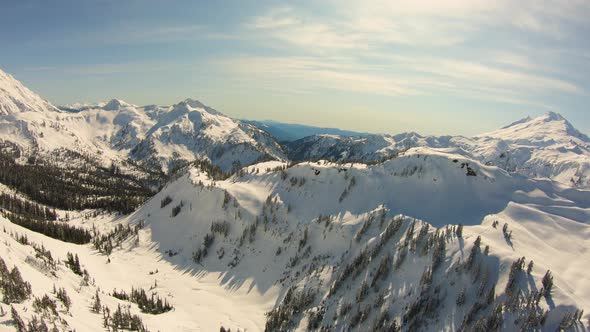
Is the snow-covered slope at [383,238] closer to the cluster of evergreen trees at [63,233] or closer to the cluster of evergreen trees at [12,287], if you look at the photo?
the cluster of evergreen trees at [63,233]

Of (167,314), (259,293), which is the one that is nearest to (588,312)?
(259,293)

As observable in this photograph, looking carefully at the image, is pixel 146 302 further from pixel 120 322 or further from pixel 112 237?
pixel 112 237

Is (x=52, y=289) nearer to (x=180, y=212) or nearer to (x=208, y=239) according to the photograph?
(x=208, y=239)

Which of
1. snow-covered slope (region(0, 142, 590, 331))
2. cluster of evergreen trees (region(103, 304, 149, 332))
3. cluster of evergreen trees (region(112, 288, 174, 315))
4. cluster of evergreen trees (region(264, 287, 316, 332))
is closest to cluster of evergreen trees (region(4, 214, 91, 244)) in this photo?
snow-covered slope (region(0, 142, 590, 331))

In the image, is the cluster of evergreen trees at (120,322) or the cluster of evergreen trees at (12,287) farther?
the cluster of evergreen trees at (120,322)

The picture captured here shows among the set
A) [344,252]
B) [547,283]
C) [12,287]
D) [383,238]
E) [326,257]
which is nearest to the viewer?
[12,287]

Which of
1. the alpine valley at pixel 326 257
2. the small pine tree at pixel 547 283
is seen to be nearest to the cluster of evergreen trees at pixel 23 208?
the alpine valley at pixel 326 257

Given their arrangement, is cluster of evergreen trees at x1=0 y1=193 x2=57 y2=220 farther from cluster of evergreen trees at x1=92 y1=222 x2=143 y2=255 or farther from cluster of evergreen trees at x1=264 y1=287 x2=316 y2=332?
cluster of evergreen trees at x1=264 y1=287 x2=316 y2=332

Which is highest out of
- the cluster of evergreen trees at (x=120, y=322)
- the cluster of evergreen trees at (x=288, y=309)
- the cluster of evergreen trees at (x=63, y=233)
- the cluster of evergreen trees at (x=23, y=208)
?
the cluster of evergreen trees at (x=120, y=322)

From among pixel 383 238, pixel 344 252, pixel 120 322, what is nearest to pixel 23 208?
pixel 120 322
